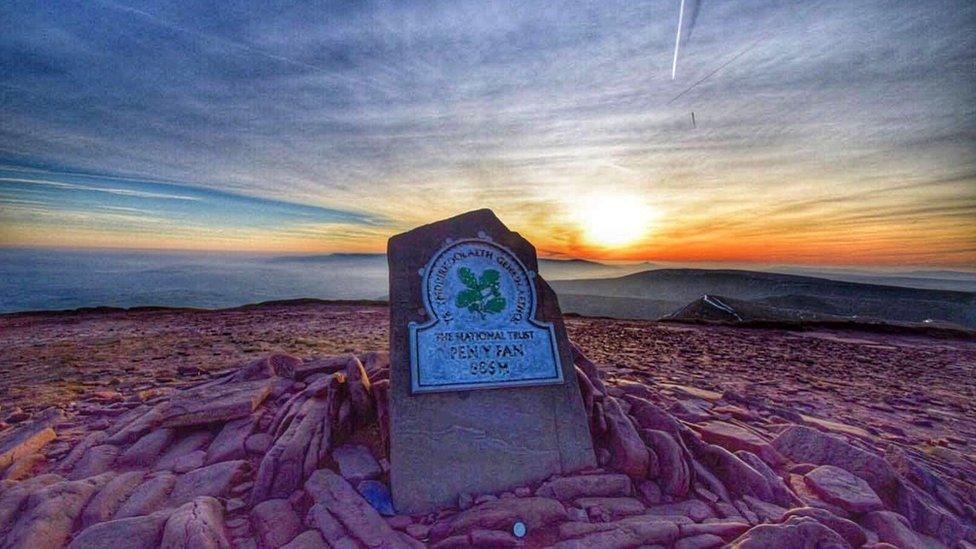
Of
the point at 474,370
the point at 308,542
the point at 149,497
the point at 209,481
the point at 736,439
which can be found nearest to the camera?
the point at 308,542

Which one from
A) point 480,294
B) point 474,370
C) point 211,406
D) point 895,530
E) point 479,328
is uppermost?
point 480,294

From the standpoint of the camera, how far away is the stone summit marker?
402 centimetres

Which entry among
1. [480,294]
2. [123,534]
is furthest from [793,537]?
[123,534]

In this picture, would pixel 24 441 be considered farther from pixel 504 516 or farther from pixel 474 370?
pixel 504 516

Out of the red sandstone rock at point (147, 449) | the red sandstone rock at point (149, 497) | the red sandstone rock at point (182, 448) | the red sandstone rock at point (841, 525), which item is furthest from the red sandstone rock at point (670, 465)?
the red sandstone rock at point (147, 449)

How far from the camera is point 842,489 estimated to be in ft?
12.6

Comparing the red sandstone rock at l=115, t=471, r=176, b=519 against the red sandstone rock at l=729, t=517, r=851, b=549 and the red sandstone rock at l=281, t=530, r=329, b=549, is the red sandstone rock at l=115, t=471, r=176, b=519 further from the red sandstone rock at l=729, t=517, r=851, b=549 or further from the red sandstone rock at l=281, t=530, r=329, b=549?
the red sandstone rock at l=729, t=517, r=851, b=549

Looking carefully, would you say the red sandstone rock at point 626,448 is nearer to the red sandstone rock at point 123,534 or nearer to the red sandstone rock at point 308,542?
the red sandstone rock at point 308,542

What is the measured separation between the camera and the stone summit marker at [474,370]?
13.2 ft

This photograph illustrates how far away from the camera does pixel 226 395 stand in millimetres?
5285

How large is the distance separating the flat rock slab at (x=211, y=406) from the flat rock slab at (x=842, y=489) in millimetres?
5905

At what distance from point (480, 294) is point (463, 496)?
6.62 ft

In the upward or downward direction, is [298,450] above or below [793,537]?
above

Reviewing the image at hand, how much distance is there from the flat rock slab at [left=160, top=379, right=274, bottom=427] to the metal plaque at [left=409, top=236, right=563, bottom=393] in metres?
2.33
